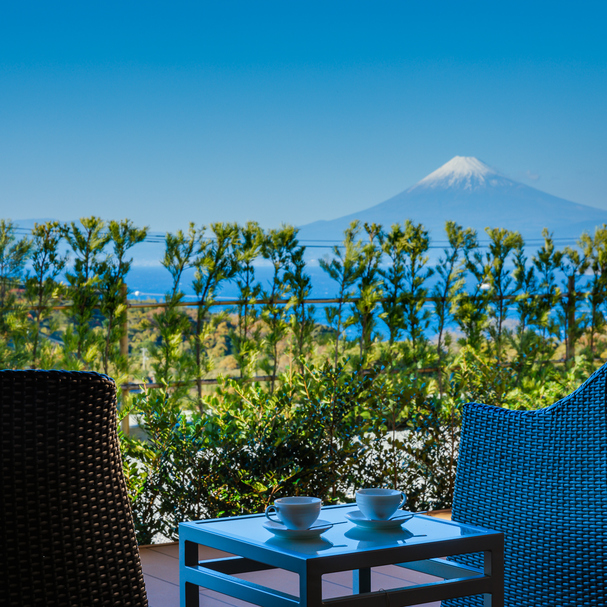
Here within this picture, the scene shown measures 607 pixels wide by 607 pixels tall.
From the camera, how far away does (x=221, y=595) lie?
8.67 ft

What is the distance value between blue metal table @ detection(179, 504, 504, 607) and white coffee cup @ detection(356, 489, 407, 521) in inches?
1.7

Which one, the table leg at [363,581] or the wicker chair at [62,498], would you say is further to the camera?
the table leg at [363,581]

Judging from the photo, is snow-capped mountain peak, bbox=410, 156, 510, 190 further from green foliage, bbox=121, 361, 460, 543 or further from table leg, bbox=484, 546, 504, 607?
table leg, bbox=484, 546, 504, 607

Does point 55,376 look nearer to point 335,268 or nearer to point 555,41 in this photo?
point 335,268

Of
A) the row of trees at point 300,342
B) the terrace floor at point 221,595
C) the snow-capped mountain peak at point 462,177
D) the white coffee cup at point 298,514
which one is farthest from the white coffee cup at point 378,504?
the snow-capped mountain peak at point 462,177

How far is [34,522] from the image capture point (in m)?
1.43

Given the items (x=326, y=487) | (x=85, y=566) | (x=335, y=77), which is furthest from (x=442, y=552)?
(x=335, y=77)

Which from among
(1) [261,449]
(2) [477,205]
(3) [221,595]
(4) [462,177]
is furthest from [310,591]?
(2) [477,205]

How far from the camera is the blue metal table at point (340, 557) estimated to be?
1.36 metres

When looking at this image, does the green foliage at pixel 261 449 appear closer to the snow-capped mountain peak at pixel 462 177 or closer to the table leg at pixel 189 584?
the table leg at pixel 189 584

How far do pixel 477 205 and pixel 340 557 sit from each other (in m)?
28.4

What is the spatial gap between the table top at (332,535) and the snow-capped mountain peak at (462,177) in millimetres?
22495

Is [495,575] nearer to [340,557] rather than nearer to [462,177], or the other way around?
[340,557]

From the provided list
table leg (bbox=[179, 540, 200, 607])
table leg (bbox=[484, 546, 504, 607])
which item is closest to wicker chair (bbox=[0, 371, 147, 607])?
table leg (bbox=[179, 540, 200, 607])
